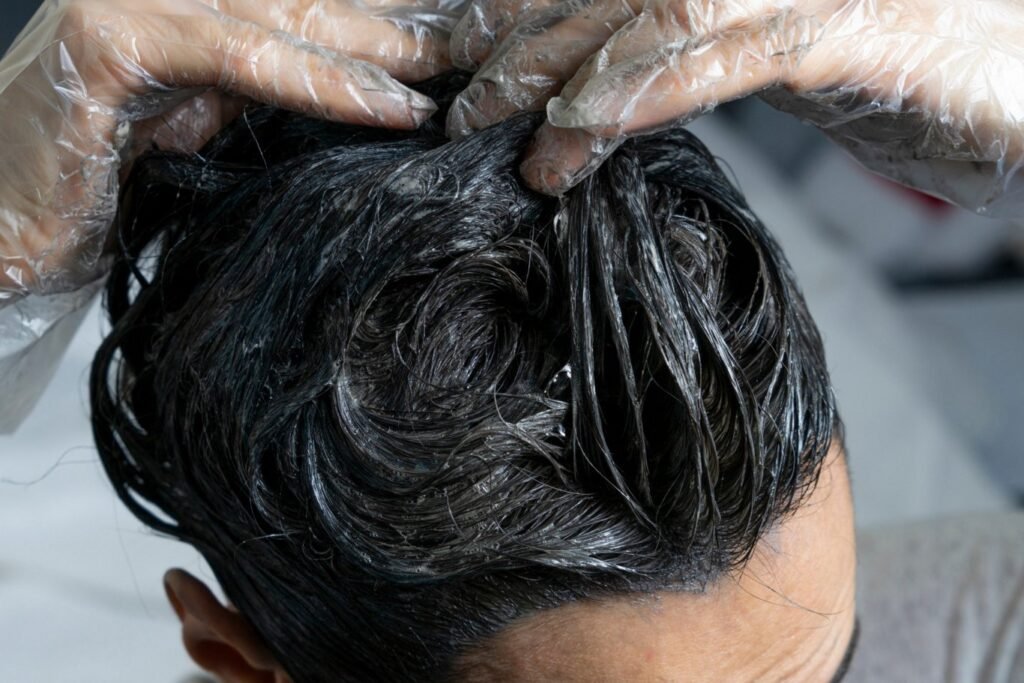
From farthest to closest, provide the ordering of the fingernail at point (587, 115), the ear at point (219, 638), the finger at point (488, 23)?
the ear at point (219, 638)
the finger at point (488, 23)
the fingernail at point (587, 115)

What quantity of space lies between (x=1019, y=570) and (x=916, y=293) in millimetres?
1273

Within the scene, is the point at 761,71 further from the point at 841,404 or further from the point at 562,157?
the point at 841,404

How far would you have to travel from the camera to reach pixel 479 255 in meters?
0.66

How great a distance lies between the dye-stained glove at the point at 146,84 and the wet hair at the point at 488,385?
0.19 ft

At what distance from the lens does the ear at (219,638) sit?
86 centimetres

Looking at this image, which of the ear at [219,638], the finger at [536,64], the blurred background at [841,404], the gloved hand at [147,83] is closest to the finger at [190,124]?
the gloved hand at [147,83]

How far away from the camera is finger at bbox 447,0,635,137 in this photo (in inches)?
27.3

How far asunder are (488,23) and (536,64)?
73mm

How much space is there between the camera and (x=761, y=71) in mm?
651

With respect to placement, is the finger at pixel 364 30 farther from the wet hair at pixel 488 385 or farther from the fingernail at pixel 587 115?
the fingernail at pixel 587 115

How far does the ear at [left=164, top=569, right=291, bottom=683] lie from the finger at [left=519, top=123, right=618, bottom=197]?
1.57 feet

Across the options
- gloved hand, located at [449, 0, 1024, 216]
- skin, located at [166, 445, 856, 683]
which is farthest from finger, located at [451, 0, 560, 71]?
skin, located at [166, 445, 856, 683]

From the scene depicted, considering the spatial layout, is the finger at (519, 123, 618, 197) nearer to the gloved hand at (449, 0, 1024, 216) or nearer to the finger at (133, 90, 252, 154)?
the gloved hand at (449, 0, 1024, 216)

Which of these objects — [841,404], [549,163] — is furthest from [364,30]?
[841,404]
